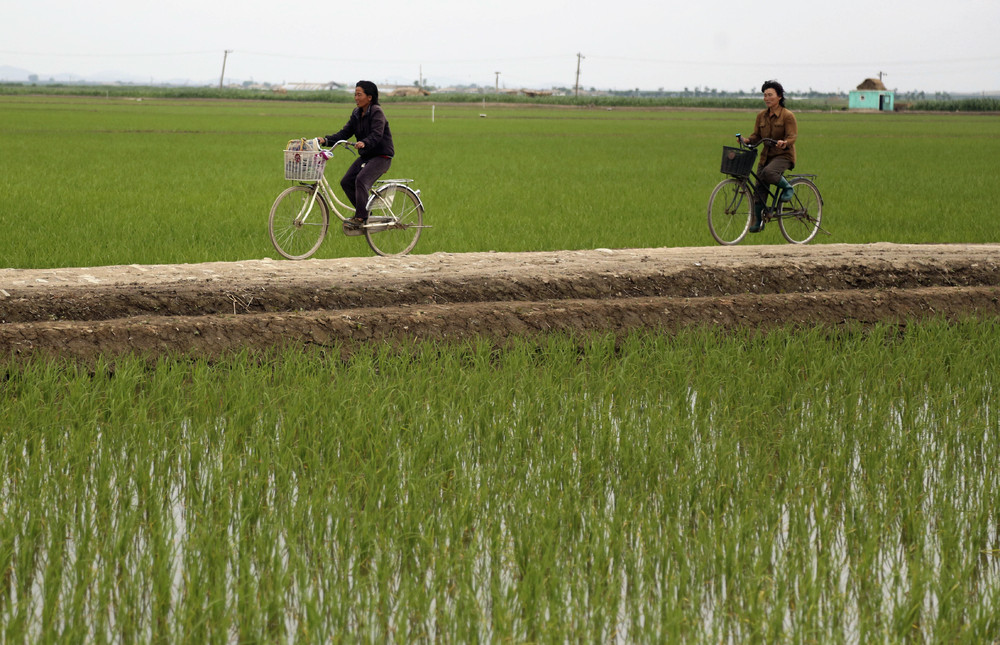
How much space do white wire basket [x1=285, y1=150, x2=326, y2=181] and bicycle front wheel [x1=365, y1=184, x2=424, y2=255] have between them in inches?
22.1

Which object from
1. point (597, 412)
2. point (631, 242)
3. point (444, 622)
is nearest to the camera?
point (444, 622)

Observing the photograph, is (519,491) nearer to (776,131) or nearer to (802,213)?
(776,131)

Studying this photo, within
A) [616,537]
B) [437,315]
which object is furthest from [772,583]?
[437,315]

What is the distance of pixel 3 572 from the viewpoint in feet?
10.8

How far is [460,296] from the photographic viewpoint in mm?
7395

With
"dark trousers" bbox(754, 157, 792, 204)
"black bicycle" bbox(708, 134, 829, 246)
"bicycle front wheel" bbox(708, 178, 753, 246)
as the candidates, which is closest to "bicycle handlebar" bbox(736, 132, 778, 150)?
"black bicycle" bbox(708, 134, 829, 246)

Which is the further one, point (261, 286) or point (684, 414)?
point (261, 286)

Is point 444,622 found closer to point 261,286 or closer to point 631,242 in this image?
point 261,286

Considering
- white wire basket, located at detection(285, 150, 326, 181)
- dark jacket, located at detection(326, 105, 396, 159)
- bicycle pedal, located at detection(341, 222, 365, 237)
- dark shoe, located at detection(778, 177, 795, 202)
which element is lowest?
bicycle pedal, located at detection(341, 222, 365, 237)

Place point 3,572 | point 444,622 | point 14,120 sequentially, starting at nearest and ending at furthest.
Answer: point 444,622
point 3,572
point 14,120

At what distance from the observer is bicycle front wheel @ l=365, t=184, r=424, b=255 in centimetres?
870

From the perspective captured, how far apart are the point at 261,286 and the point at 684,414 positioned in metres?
3.10

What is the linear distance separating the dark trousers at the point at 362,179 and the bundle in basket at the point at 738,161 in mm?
3112

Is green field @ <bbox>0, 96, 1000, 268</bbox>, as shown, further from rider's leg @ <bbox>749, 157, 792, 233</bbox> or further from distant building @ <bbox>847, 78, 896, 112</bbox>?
distant building @ <bbox>847, 78, 896, 112</bbox>
